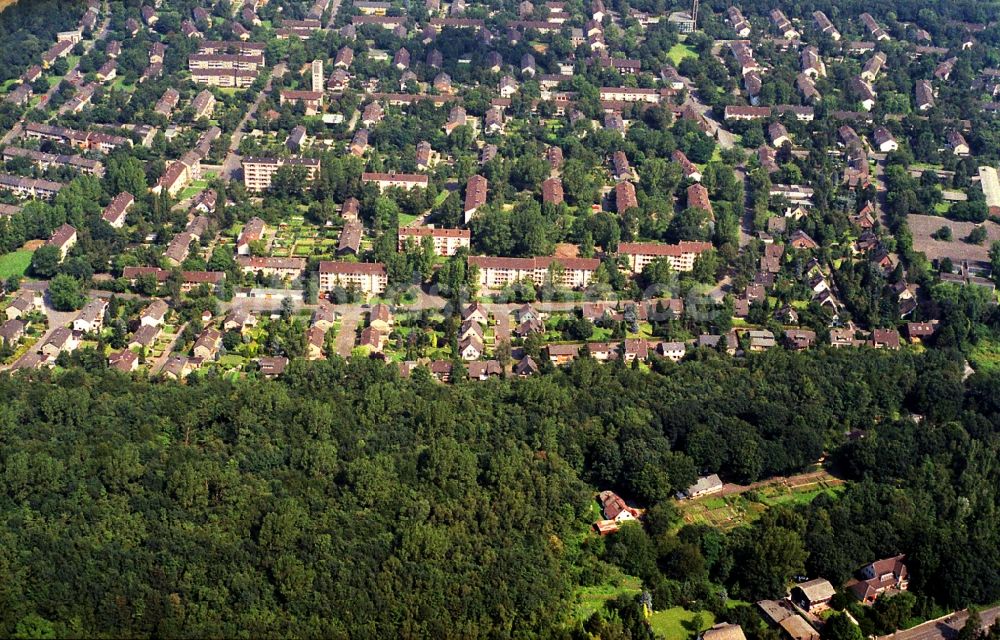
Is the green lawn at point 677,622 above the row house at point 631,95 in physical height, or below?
above

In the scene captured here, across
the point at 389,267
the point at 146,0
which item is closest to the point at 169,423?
the point at 389,267

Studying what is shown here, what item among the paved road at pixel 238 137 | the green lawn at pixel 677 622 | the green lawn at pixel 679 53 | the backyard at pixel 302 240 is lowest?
the paved road at pixel 238 137

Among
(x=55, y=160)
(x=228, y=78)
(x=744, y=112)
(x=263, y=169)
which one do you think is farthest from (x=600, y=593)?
(x=228, y=78)

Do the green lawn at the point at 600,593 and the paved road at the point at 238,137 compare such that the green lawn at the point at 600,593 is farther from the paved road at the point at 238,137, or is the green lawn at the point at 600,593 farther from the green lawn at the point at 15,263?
the paved road at the point at 238,137

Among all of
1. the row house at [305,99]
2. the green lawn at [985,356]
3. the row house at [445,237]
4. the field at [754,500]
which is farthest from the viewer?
the row house at [305,99]

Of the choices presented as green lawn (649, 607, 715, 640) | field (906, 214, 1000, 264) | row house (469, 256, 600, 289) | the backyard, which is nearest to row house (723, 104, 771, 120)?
field (906, 214, 1000, 264)

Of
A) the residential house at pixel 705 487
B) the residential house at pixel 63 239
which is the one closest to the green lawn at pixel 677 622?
the residential house at pixel 705 487

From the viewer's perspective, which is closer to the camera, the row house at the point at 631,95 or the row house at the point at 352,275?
the row house at the point at 352,275
